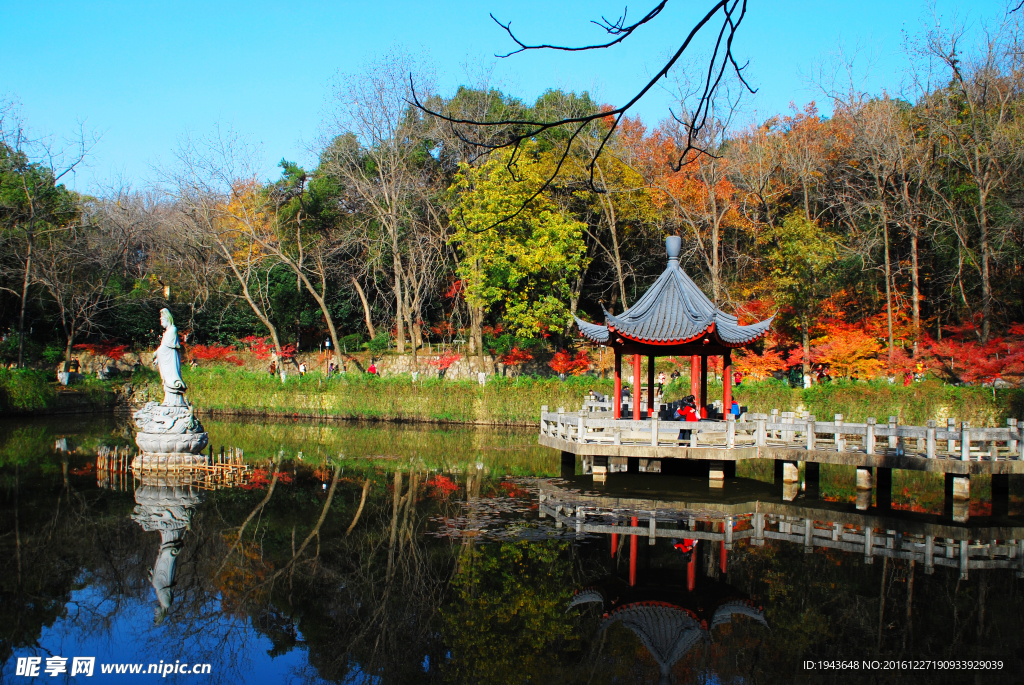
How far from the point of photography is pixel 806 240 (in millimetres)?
27891

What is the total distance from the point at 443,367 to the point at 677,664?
26.7m

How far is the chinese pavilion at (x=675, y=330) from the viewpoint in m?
16.2

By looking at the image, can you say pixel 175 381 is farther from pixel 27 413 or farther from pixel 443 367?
pixel 443 367

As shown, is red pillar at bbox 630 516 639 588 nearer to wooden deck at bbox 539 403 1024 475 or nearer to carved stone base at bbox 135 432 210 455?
wooden deck at bbox 539 403 1024 475

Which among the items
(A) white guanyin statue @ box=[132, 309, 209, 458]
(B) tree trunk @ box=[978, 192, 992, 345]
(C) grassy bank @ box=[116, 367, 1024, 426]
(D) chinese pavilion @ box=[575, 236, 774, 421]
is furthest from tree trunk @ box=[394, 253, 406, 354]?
(B) tree trunk @ box=[978, 192, 992, 345]

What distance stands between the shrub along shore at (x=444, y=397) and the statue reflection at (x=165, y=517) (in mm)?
13903

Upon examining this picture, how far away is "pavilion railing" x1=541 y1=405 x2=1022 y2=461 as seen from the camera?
1418cm

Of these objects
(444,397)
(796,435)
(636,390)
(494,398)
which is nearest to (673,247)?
(636,390)

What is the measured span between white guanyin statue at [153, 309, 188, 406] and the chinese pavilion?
8.91 m

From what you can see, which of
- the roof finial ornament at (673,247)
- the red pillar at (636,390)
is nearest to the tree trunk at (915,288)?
the roof finial ornament at (673,247)

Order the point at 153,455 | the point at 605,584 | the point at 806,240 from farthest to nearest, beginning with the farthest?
Answer: the point at 806,240
the point at 153,455
the point at 605,584

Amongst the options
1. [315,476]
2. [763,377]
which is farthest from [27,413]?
[763,377]

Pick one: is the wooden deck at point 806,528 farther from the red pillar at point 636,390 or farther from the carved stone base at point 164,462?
the carved stone base at point 164,462

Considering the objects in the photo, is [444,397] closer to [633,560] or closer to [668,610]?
[633,560]
